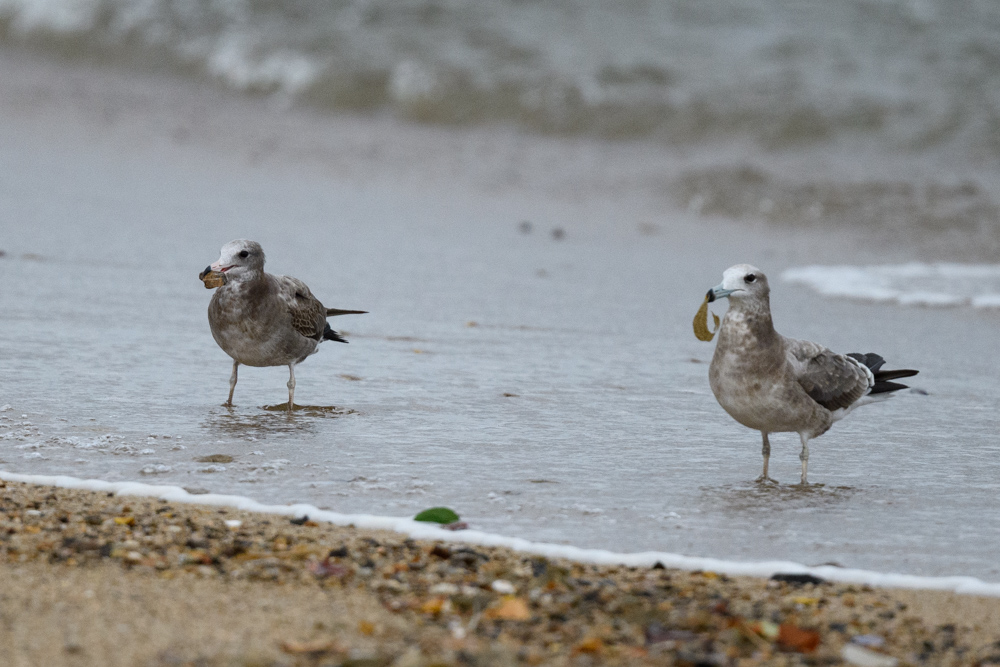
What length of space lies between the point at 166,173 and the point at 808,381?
348 inches

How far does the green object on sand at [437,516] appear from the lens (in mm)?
3955

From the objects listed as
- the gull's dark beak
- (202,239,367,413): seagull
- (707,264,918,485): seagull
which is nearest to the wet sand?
(707,264,918,485): seagull

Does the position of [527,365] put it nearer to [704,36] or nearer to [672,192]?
[672,192]

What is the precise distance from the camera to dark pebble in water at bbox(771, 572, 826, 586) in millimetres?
3590

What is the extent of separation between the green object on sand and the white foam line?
32 mm

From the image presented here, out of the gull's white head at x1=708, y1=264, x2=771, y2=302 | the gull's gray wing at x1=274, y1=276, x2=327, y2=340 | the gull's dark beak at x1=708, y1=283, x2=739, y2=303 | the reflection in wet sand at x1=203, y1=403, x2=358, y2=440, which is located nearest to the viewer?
the gull's dark beak at x1=708, y1=283, x2=739, y2=303

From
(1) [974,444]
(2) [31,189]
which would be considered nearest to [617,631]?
(1) [974,444]

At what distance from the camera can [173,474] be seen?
434cm

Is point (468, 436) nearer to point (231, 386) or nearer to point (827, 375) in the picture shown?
point (231, 386)

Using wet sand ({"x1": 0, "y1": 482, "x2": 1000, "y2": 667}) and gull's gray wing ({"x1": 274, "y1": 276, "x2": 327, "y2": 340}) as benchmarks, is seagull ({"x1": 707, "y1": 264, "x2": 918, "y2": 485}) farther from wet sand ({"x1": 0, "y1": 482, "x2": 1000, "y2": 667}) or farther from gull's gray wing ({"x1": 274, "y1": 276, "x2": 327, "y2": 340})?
gull's gray wing ({"x1": 274, "y1": 276, "x2": 327, "y2": 340})

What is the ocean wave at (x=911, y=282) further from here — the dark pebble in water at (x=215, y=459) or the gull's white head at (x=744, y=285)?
the dark pebble in water at (x=215, y=459)

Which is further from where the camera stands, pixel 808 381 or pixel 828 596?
pixel 808 381

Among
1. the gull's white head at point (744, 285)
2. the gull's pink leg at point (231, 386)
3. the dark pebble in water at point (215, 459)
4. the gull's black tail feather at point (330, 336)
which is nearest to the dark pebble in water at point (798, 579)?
the gull's white head at point (744, 285)

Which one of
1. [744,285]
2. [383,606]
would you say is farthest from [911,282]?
[383,606]
